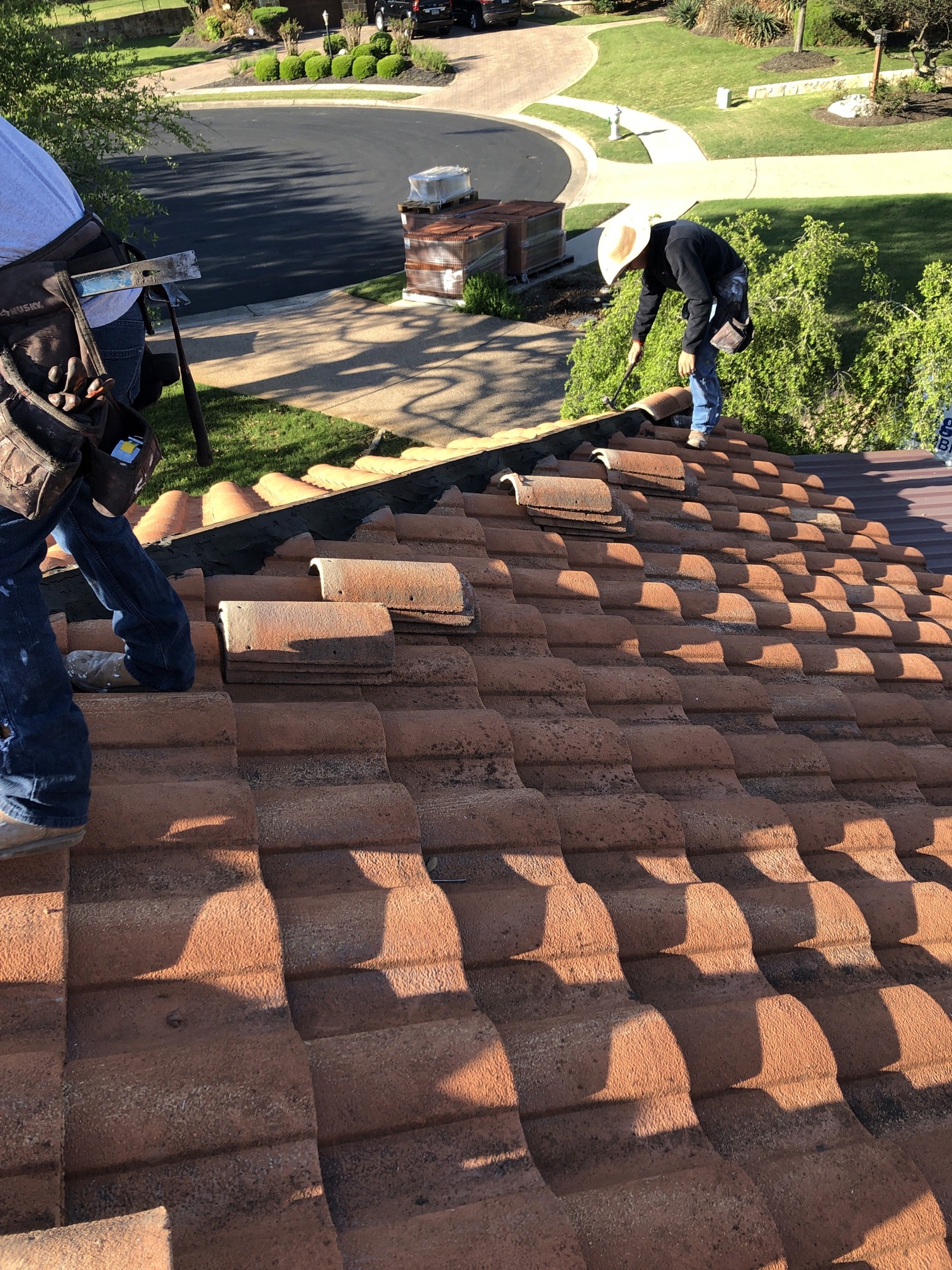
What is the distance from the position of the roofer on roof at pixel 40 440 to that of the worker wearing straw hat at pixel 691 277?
4.22 metres

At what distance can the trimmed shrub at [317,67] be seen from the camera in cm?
3591

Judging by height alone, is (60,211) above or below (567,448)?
above

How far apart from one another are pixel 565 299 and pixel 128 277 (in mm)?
15568

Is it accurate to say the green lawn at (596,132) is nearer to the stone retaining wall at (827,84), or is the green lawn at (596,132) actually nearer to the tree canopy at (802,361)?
the stone retaining wall at (827,84)

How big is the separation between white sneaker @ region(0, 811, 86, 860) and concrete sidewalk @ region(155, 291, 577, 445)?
33.6ft

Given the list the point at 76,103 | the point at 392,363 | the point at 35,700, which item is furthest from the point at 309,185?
the point at 35,700

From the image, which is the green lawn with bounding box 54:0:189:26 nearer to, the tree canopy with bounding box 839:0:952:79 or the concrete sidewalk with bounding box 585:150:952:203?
the tree canopy with bounding box 839:0:952:79

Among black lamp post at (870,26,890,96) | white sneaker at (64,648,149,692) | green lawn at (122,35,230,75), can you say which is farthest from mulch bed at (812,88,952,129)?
white sneaker at (64,648,149,692)

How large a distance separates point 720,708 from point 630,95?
32.9m

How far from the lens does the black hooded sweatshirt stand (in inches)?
220

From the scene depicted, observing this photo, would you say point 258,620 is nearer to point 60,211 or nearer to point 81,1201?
point 60,211

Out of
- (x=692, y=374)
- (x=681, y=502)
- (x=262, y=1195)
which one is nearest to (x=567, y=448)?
(x=681, y=502)

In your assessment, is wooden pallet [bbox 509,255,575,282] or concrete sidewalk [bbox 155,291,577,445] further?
wooden pallet [bbox 509,255,575,282]

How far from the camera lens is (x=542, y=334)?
15.0 metres
